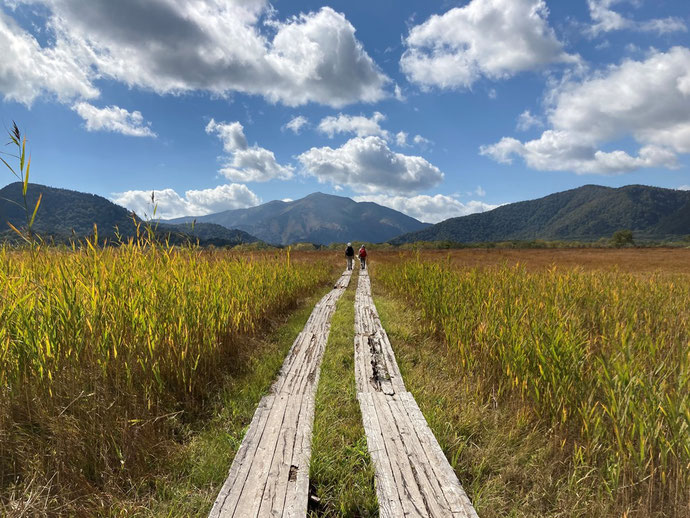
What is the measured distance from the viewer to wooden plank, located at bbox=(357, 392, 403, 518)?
188cm

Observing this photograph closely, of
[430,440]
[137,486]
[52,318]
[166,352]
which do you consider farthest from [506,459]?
[52,318]

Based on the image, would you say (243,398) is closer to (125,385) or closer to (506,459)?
(125,385)

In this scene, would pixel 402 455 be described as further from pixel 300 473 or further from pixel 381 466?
pixel 300 473

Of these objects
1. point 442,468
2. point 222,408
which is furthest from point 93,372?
point 442,468

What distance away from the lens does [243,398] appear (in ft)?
10.9

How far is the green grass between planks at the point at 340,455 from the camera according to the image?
2014 millimetres

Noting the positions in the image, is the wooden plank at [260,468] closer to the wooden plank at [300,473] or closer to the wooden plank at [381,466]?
the wooden plank at [300,473]

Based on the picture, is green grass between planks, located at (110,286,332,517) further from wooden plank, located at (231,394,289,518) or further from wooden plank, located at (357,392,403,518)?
wooden plank, located at (357,392,403,518)

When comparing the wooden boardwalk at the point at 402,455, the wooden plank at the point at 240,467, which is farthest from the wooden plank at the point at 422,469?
the wooden plank at the point at 240,467

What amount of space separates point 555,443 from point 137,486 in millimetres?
3279

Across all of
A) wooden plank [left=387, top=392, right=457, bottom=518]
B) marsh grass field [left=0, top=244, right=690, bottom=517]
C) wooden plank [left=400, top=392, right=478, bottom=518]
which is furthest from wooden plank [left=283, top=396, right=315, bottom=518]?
wooden plank [left=400, top=392, right=478, bottom=518]

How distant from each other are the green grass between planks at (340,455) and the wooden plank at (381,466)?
0.23 feet

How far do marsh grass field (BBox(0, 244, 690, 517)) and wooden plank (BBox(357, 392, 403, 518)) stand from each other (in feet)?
0.32

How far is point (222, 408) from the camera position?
3.12 metres
